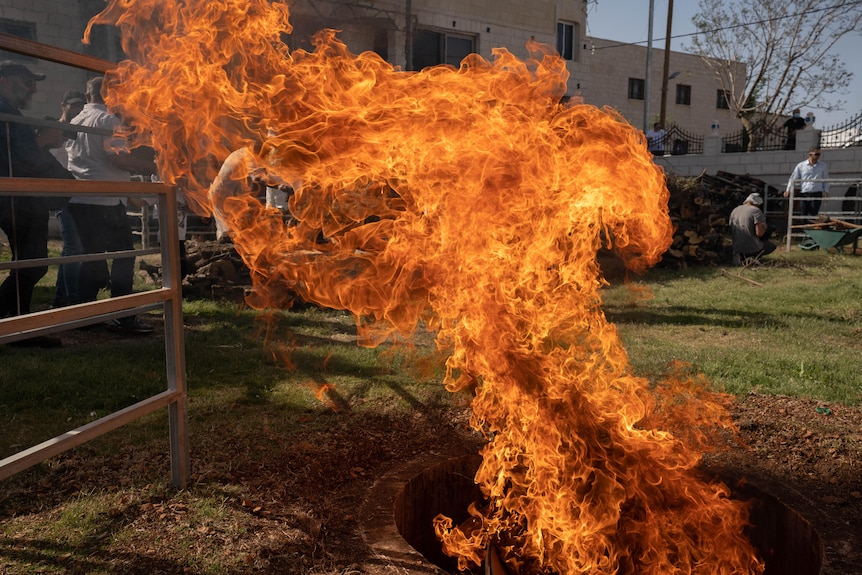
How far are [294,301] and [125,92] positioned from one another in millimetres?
4704

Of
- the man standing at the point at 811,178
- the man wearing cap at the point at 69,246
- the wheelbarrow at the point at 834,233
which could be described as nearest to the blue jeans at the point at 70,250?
the man wearing cap at the point at 69,246

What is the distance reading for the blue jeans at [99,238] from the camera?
6332 millimetres

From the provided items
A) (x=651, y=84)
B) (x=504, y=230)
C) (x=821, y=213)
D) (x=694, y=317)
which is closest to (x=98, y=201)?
(x=504, y=230)

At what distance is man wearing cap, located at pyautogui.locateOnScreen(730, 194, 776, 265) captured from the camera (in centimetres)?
1302

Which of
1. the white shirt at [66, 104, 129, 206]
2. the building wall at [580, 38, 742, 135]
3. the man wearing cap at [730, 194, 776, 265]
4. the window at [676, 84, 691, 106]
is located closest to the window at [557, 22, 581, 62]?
the building wall at [580, 38, 742, 135]

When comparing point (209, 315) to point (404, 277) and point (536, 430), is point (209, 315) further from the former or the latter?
point (536, 430)

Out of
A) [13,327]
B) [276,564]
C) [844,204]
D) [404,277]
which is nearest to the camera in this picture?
[13,327]

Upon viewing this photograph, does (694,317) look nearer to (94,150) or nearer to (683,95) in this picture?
(94,150)

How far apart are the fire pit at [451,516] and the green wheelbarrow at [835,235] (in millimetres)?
12828

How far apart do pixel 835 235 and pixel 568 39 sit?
16.6 meters

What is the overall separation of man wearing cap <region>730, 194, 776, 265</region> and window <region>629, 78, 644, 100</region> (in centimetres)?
2177

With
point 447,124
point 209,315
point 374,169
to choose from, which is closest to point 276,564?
point 374,169

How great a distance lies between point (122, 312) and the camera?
12.0 ft

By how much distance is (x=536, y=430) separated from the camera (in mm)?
3381
